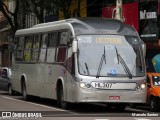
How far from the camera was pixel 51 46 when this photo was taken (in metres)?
20.6

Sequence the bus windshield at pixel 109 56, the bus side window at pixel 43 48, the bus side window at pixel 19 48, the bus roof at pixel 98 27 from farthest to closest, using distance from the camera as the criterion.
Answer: the bus side window at pixel 19 48 → the bus side window at pixel 43 48 → the bus roof at pixel 98 27 → the bus windshield at pixel 109 56

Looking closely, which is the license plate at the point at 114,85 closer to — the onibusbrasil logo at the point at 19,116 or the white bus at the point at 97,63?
the white bus at the point at 97,63

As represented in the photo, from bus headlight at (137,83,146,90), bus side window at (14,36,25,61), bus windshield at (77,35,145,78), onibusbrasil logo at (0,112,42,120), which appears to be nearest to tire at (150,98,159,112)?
bus headlight at (137,83,146,90)

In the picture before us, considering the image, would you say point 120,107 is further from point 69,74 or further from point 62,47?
point 62,47

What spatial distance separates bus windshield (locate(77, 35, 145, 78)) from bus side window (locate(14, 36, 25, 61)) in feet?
24.7

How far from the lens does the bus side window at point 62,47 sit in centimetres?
1903

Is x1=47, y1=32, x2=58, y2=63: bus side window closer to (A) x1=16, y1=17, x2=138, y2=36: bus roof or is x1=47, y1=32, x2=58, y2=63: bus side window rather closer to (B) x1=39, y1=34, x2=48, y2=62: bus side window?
(B) x1=39, y1=34, x2=48, y2=62: bus side window

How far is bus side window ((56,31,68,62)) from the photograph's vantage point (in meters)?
19.0

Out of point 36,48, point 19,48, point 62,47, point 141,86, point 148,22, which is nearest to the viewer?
point 141,86

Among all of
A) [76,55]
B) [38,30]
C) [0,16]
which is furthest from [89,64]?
[0,16]

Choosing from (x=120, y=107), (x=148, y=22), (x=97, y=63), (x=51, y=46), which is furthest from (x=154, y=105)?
A: (x=148, y=22)

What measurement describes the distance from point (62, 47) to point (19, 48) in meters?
6.55

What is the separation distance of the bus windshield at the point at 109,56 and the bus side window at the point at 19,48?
24.7 feet

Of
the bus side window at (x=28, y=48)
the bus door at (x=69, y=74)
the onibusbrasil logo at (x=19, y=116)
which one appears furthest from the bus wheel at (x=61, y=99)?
the bus side window at (x=28, y=48)
